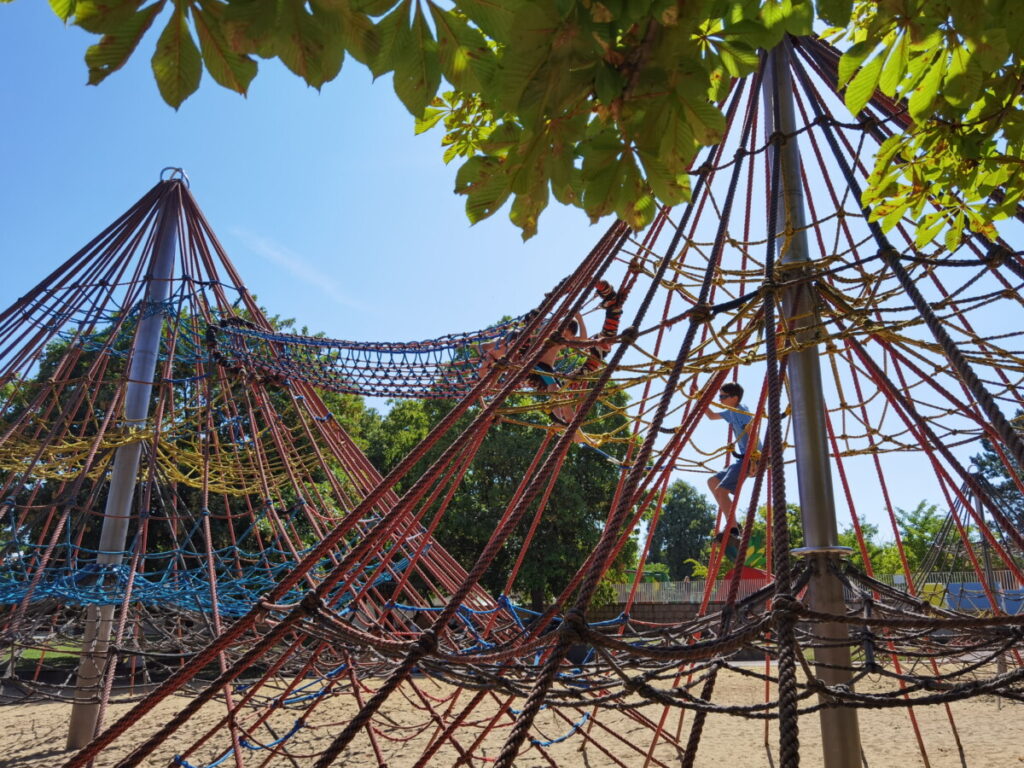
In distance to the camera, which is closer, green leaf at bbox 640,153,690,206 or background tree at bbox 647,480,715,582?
green leaf at bbox 640,153,690,206

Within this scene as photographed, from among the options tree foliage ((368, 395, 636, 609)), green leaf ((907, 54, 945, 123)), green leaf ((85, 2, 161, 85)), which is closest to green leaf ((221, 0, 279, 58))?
green leaf ((85, 2, 161, 85))

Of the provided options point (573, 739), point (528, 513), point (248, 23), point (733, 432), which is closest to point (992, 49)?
point (248, 23)

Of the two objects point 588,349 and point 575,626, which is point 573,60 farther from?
point 588,349

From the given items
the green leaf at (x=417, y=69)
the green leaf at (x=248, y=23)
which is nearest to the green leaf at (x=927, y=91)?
the green leaf at (x=417, y=69)

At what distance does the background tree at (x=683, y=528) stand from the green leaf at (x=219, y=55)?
134ft

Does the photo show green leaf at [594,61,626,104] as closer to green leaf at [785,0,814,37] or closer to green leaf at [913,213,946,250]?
green leaf at [785,0,814,37]

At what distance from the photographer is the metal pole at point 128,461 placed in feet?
19.6

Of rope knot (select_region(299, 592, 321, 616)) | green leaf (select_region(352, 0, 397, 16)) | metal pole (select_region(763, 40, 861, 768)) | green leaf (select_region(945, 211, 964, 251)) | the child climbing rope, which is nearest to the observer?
green leaf (select_region(352, 0, 397, 16))

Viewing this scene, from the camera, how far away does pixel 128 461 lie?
257 inches

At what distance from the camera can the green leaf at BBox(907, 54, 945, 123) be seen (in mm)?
1819

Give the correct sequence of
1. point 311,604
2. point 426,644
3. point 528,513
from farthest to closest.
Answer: point 528,513, point 311,604, point 426,644

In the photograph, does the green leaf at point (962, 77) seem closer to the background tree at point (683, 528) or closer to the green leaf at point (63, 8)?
the green leaf at point (63, 8)

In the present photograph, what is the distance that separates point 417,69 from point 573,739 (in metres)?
6.60

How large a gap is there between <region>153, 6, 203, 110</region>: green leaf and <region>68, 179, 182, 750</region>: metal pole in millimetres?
5472
